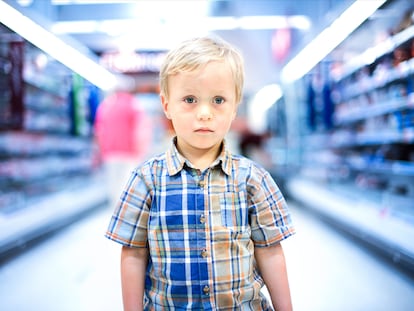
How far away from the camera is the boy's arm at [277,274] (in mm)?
1183

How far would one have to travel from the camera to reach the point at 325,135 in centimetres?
631

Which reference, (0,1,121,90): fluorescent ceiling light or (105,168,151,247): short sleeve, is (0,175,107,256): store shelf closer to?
(0,1,121,90): fluorescent ceiling light

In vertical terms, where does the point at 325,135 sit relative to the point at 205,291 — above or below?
above

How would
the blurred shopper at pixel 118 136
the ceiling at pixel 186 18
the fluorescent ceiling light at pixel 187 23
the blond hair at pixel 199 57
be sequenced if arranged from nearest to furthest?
the blond hair at pixel 199 57, the blurred shopper at pixel 118 136, the ceiling at pixel 186 18, the fluorescent ceiling light at pixel 187 23

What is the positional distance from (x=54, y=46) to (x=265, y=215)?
296cm

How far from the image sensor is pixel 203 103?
3.64 feet

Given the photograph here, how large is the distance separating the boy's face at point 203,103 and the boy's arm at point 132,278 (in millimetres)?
346

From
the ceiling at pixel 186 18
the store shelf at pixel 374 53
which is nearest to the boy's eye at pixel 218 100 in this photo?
the store shelf at pixel 374 53

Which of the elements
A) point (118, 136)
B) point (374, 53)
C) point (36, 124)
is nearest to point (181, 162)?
point (118, 136)

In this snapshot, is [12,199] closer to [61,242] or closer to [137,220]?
[61,242]

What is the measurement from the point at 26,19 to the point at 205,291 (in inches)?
77.9

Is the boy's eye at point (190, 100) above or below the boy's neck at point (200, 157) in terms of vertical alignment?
above

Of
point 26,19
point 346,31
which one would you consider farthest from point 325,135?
point 26,19

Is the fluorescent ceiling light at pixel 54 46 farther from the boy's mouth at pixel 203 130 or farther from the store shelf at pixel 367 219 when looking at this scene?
the store shelf at pixel 367 219
